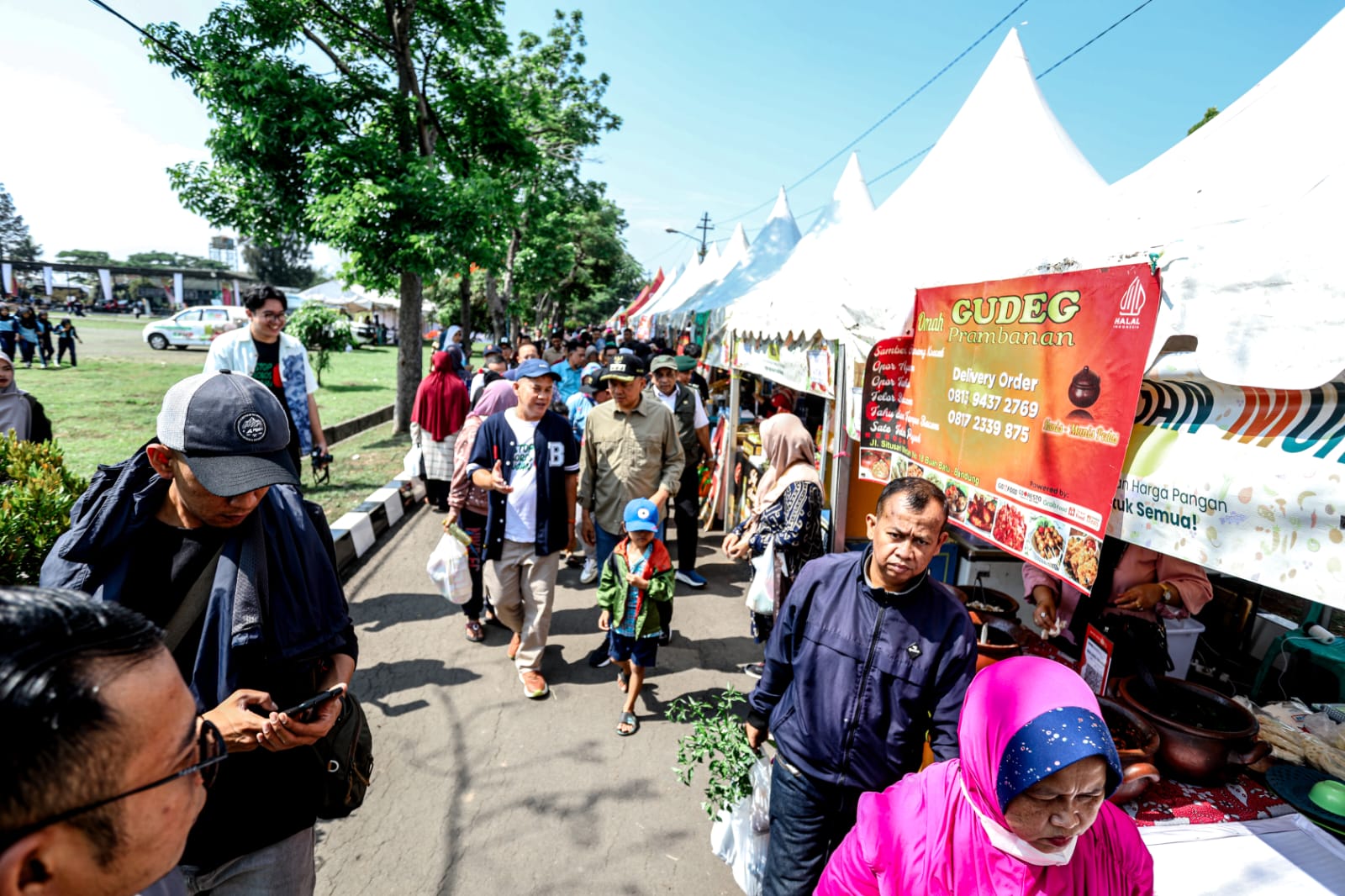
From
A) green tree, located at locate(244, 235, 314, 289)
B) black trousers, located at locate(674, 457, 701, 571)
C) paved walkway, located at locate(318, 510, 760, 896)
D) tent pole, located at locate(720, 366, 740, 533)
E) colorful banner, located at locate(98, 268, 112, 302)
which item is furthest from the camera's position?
green tree, located at locate(244, 235, 314, 289)

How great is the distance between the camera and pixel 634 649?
400cm

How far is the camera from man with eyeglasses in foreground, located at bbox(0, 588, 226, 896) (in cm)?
67

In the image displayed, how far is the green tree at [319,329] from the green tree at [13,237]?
90.2 m

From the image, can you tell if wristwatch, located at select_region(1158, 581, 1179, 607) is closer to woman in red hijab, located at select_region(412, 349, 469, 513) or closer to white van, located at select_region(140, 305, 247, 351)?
woman in red hijab, located at select_region(412, 349, 469, 513)

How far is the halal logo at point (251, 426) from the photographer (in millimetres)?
1435

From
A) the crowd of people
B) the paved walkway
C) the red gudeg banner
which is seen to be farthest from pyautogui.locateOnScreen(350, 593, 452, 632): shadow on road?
the red gudeg banner

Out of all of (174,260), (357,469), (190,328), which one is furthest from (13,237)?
(357,469)

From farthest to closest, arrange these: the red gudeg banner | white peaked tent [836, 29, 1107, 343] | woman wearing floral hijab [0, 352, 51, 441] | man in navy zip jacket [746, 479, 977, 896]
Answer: woman wearing floral hijab [0, 352, 51, 441], white peaked tent [836, 29, 1107, 343], the red gudeg banner, man in navy zip jacket [746, 479, 977, 896]

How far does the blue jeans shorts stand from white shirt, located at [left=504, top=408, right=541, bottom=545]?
2.72ft

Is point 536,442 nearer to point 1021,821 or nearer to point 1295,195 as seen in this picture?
point 1021,821

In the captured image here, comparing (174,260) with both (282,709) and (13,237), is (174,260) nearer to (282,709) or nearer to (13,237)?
(13,237)

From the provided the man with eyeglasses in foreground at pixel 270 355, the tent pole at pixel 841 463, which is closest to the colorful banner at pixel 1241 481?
the tent pole at pixel 841 463

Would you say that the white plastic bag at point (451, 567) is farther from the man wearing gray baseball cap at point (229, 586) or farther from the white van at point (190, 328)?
the white van at point (190, 328)

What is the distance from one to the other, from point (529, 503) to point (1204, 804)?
3420mm
